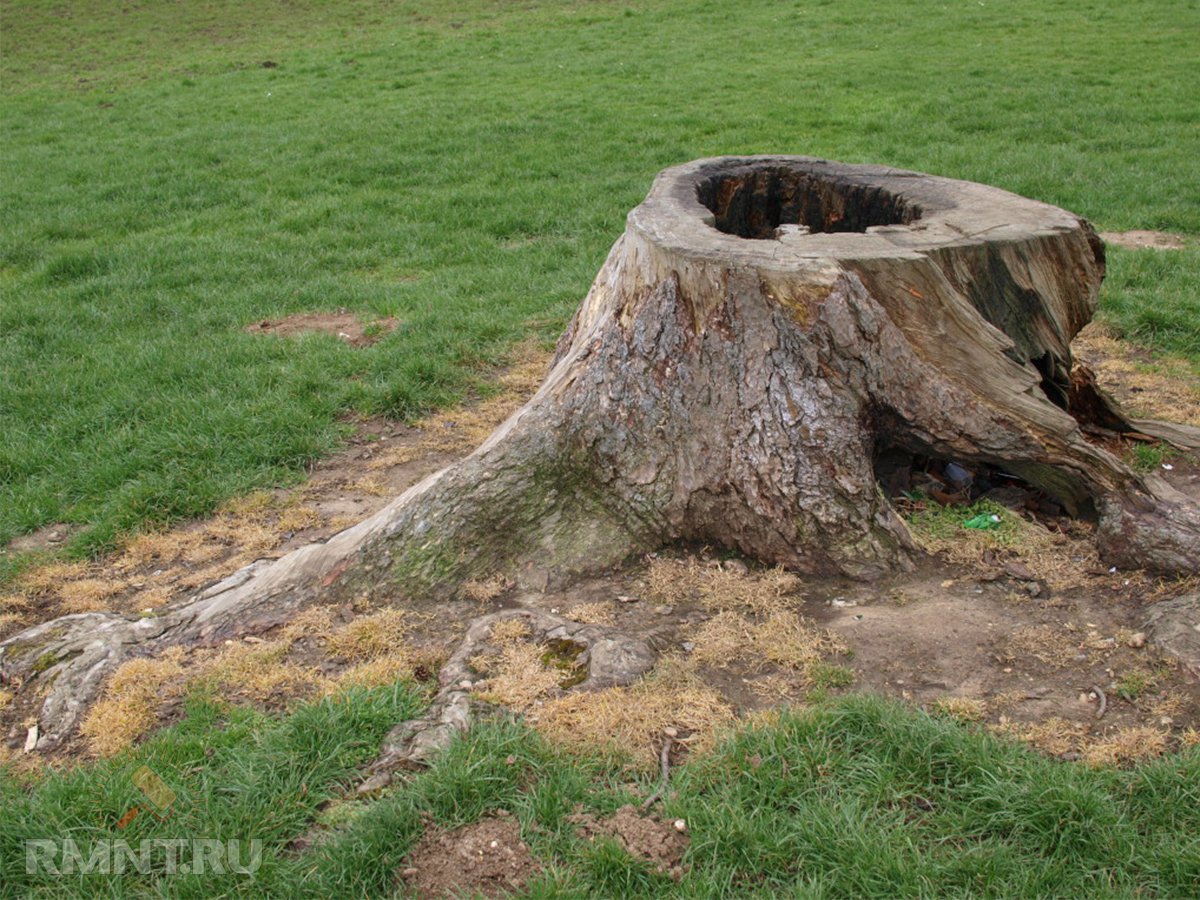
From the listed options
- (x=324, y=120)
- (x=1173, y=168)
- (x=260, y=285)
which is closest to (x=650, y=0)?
(x=324, y=120)

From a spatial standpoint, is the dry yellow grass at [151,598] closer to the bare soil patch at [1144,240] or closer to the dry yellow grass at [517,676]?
the dry yellow grass at [517,676]

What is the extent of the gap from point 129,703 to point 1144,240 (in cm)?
846

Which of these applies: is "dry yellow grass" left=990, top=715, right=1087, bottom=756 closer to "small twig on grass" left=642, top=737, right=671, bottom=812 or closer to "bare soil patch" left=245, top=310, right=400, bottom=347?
"small twig on grass" left=642, top=737, right=671, bottom=812

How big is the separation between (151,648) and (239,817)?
116 cm

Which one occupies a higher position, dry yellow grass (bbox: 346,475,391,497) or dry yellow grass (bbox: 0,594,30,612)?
dry yellow grass (bbox: 346,475,391,497)

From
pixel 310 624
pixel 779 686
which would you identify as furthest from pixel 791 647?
pixel 310 624

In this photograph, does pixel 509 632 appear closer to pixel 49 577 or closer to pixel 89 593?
pixel 89 593

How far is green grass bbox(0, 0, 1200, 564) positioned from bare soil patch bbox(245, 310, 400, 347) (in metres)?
0.15

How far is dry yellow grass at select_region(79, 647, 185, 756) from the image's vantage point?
318 centimetres

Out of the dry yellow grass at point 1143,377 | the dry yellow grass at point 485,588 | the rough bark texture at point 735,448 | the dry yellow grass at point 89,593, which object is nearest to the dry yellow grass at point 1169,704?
the rough bark texture at point 735,448

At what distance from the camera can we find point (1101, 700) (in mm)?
3068

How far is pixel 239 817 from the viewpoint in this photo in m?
2.75

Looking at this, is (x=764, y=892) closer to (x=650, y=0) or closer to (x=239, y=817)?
(x=239, y=817)

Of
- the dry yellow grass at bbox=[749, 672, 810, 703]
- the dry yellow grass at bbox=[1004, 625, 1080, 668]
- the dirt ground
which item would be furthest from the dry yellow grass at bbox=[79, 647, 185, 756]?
the dry yellow grass at bbox=[1004, 625, 1080, 668]
